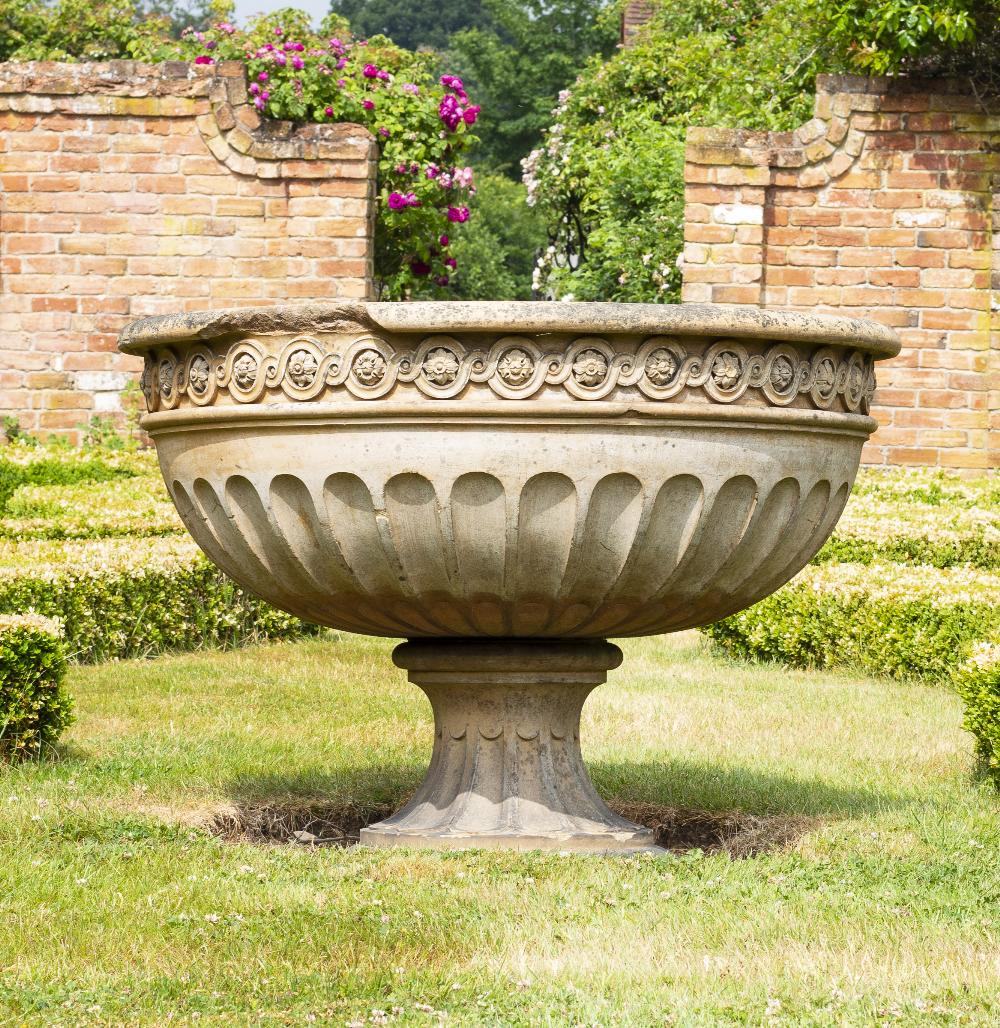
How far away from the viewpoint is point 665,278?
49.6 ft

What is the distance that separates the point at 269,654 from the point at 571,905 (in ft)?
14.4

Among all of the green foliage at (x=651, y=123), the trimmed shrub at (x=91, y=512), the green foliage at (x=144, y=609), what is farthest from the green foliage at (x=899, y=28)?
the green foliage at (x=144, y=609)

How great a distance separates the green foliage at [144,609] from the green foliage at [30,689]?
1330mm

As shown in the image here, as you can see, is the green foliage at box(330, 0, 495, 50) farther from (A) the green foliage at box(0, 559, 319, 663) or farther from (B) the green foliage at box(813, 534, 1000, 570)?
(A) the green foliage at box(0, 559, 319, 663)

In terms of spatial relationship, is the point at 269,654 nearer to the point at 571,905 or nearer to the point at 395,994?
the point at 571,905

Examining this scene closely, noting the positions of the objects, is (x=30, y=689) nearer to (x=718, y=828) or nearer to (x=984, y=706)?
(x=718, y=828)

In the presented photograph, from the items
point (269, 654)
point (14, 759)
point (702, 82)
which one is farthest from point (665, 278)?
point (14, 759)

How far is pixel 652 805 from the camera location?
14.8ft

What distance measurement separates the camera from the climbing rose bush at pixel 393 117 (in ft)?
46.5

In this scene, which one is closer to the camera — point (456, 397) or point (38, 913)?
point (38, 913)

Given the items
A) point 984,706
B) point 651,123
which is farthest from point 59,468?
point 651,123

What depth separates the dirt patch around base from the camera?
13.4 ft

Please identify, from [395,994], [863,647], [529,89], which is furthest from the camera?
[529,89]

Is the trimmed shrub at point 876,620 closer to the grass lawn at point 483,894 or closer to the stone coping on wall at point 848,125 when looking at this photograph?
the grass lawn at point 483,894
